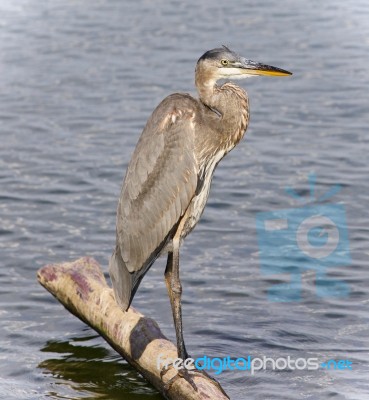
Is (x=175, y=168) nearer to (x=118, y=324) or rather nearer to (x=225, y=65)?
(x=225, y=65)

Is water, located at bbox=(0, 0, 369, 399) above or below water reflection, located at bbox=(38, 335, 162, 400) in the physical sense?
above

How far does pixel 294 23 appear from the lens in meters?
21.0

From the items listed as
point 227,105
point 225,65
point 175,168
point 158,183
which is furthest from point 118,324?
point 225,65

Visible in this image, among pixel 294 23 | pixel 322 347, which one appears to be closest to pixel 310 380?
pixel 322 347

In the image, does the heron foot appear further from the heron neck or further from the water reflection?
the heron neck

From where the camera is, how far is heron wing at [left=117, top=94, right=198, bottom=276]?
27.4 feet

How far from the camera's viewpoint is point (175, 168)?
838 cm

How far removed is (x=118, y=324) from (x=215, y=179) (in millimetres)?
Answer: 5146

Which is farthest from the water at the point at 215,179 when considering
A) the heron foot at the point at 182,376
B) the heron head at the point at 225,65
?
the heron head at the point at 225,65

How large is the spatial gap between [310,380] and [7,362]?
2.43 meters

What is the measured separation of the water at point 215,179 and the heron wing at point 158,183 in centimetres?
112

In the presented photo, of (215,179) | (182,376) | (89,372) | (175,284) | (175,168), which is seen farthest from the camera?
(215,179)

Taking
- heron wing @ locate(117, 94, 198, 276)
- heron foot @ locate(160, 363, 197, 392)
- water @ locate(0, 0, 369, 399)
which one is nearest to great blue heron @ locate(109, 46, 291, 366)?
heron wing @ locate(117, 94, 198, 276)

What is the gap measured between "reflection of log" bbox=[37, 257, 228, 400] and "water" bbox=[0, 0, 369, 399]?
384 millimetres
